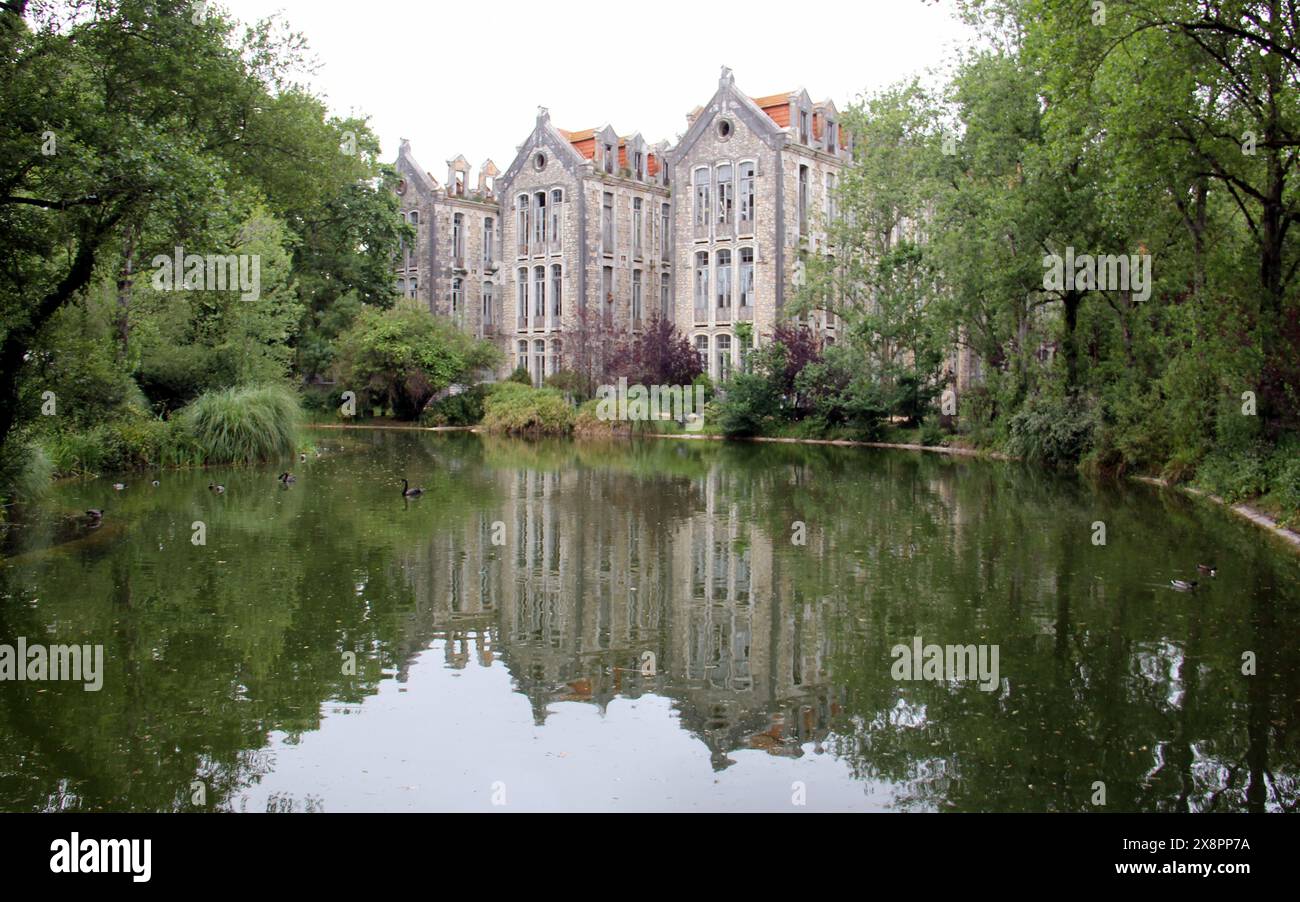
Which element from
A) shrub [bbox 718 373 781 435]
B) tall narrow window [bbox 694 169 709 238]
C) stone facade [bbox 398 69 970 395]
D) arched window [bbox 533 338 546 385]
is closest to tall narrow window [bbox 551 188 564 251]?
stone facade [bbox 398 69 970 395]

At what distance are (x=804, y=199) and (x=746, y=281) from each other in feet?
14.0

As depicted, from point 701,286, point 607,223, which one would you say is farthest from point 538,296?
point 701,286

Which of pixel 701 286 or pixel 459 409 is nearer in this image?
pixel 459 409

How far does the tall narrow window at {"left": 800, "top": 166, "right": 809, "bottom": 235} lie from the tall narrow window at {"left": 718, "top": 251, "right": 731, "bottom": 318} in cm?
341


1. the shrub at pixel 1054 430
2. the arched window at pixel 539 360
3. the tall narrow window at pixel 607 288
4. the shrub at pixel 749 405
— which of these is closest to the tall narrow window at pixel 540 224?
the tall narrow window at pixel 607 288

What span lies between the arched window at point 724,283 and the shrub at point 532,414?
8752 mm

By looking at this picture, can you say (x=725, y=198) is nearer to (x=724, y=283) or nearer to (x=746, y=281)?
(x=724, y=283)

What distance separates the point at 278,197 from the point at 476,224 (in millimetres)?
38132

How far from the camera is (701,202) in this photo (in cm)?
4988

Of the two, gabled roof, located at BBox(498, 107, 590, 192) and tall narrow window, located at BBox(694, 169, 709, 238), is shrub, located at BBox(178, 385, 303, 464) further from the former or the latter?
gabled roof, located at BBox(498, 107, 590, 192)

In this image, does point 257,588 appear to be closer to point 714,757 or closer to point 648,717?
point 648,717

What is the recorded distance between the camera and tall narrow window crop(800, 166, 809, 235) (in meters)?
47.8

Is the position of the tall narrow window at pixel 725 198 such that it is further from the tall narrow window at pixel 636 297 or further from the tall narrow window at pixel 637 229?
the tall narrow window at pixel 636 297

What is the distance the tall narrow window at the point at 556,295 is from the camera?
53.8 meters
